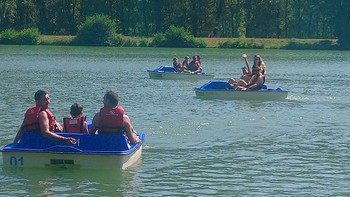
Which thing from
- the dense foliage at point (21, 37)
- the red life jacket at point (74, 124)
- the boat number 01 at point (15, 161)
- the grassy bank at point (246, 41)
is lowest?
the grassy bank at point (246, 41)

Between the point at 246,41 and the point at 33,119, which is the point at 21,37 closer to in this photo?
the point at 246,41

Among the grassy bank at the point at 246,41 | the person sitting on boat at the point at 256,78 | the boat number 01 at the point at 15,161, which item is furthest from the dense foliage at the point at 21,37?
the boat number 01 at the point at 15,161

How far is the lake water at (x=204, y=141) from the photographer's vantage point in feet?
45.0

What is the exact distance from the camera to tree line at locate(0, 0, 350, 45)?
335 ft

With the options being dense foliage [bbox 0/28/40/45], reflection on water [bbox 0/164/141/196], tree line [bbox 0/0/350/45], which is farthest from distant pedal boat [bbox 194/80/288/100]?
tree line [bbox 0/0/350/45]

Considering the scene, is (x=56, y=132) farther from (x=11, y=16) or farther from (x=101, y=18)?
(x=11, y=16)

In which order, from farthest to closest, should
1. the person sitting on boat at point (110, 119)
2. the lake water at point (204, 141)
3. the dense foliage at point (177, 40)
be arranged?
1. the dense foliage at point (177, 40)
2. the person sitting on boat at point (110, 119)
3. the lake water at point (204, 141)

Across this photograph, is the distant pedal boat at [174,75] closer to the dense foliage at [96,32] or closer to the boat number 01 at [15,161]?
the boat number 01 at [15,161]

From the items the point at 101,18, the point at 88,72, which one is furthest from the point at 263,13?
the point at 88,72

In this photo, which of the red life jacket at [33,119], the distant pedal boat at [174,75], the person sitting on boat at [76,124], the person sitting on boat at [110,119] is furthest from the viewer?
the distant pedal boat at [174,75]

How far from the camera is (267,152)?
685 inches

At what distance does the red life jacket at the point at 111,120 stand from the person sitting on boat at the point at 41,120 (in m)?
0.73

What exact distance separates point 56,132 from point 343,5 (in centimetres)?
8420

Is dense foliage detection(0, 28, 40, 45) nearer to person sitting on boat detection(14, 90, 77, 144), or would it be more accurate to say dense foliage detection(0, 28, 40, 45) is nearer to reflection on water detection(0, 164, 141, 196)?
person sitting on boat detection(14, 90, 77, 144)
